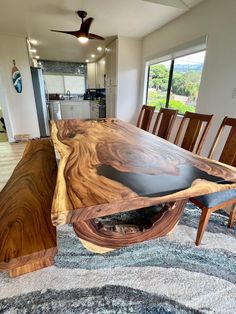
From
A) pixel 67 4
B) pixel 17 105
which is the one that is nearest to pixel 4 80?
pixel 17 105

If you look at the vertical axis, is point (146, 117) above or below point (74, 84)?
below

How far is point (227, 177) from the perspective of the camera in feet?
2.97

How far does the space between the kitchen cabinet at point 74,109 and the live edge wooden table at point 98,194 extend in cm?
551

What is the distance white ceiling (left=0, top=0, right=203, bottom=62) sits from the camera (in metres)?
2.53

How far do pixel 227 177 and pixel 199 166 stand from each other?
6.4 inches

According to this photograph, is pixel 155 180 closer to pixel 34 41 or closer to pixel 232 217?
pixel 232 217

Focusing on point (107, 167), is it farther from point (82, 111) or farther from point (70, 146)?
point (82, 111)

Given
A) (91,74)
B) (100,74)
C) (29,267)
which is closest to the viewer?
(29,267)

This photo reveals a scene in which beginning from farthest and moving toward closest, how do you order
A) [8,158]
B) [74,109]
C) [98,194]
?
[74,109] < [8,158] < [98,194]

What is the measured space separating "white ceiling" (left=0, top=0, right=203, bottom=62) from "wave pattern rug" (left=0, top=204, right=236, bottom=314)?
2978mm

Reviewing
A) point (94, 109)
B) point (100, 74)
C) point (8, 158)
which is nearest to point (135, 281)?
point (8, 158)

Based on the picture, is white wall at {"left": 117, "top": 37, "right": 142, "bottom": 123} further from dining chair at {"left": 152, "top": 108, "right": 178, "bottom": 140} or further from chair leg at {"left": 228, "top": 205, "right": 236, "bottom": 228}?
chair leg at {"left": 228, "top": 205, "right": 236, "bottom": 228}

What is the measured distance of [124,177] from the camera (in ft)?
2.84

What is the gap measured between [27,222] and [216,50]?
2.81 m
